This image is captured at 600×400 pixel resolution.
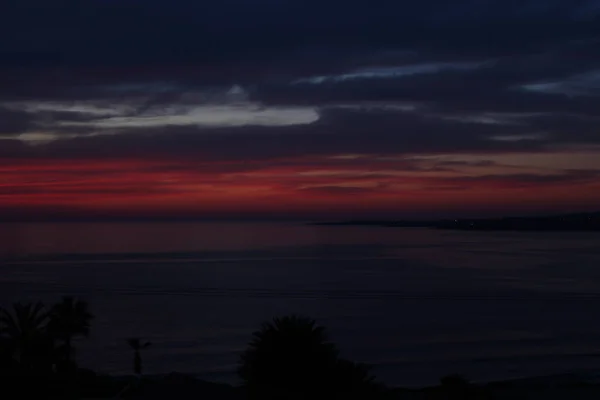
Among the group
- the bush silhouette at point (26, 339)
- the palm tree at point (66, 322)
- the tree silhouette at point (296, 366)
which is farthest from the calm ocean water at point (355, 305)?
the tree silhouette at point (296, 366)

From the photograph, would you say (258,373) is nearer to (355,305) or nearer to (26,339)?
(26,339)

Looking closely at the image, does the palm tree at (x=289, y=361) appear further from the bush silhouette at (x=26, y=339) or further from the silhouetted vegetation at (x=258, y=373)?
the bush silhouette at (x=26, y=339)

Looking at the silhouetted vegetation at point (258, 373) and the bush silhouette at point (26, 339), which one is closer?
the silhouetted vegetation at point (258, 373)

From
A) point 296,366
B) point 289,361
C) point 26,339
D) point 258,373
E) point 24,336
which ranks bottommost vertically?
point 258,373

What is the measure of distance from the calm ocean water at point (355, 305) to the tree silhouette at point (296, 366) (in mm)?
22295

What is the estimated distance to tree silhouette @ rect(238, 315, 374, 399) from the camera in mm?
16328

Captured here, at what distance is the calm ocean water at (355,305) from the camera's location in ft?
144

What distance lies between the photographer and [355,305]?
71062 millimetres

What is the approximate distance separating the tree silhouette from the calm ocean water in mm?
22295

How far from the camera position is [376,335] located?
53125 millimetres

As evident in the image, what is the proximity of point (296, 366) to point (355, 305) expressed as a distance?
55.3 m

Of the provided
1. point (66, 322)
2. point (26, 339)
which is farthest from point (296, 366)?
point (66, 322)

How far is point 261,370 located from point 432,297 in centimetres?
6057

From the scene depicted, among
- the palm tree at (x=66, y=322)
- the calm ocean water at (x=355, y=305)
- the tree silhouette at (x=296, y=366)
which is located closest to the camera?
the tree silhouette at (x=296, y=366)
